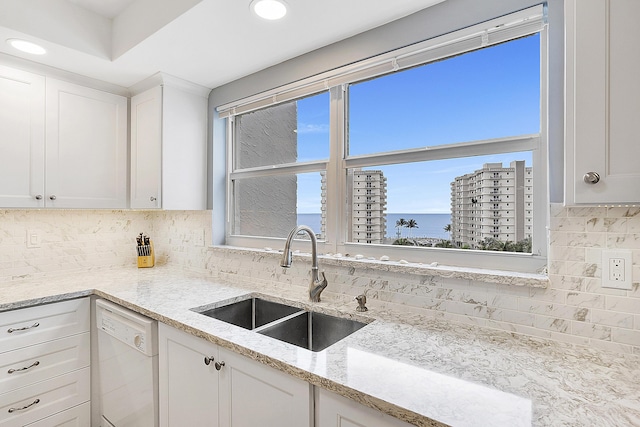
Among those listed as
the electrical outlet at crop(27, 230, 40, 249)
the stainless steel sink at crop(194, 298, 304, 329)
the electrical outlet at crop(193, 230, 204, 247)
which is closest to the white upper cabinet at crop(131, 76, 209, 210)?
the electrical outlet at crop(193, 230, 204, 247)

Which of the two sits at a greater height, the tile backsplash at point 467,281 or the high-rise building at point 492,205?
the high-rise building at point 492,205

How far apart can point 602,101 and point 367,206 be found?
1118 millimetres

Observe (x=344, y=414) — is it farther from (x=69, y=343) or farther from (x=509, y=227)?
(x=69, y=343)

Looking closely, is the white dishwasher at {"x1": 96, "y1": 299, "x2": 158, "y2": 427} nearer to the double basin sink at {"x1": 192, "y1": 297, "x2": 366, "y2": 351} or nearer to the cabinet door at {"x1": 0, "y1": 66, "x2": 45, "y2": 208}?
the double basin sink at {"x1": 192, "y1": 297, "x2": 366, "y2": 351}

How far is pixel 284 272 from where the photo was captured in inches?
80.0

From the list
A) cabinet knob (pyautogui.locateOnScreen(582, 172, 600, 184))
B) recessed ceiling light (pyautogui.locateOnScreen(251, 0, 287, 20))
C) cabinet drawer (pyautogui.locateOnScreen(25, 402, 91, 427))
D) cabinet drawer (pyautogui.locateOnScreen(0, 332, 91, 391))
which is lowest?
cabinet drawer (pyautogui.locateOnScreen(25, 402, 91, 427))

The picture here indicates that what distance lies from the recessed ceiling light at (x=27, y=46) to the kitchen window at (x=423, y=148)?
1129mm

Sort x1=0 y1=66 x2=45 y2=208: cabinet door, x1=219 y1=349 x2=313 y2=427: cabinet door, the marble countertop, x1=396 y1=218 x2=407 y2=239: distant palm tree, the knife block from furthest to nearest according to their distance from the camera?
1. the knife block
2. x1=0 y1=66 x2=45 y2=208: cabinet door
3. x1=396 y1=218 x2=407 y2=239: distant palm tree
4. x1=219 y1=349 x2=313 y2=427: cabinet door
5. the marble countertop

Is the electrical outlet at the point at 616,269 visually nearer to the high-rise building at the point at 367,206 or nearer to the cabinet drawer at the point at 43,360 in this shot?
the high-rise building at the point at 367,206

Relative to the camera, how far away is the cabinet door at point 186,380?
1360mm

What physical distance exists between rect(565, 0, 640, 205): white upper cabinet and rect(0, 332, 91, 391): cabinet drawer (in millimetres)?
2501

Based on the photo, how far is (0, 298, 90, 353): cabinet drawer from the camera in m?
1.75

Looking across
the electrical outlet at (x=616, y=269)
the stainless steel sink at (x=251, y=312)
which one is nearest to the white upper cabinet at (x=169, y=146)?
the stainless steel sink at (x=251, y=312)

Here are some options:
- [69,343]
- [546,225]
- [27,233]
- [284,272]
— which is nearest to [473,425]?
[546,225]
